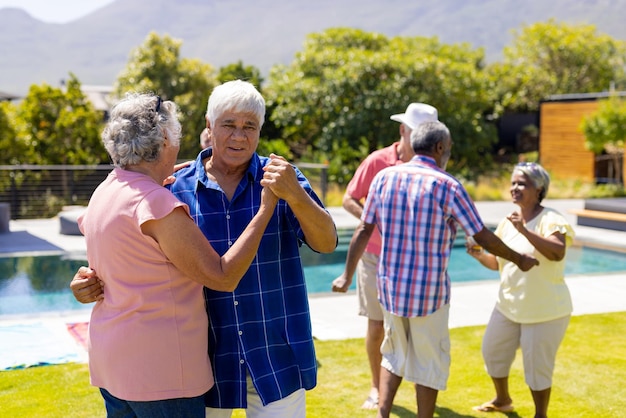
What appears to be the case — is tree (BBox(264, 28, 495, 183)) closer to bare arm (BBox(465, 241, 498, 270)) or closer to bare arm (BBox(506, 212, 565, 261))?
bare arm (BBox(465, 241, 498, 270))

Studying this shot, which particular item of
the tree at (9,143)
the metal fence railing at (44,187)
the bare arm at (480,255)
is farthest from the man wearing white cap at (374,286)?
the tree at (9,143)

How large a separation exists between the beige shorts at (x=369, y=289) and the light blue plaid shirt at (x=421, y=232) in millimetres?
814

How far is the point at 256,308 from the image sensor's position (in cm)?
260

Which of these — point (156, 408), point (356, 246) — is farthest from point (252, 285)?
point (356, 246)

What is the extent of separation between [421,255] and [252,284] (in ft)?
4.37

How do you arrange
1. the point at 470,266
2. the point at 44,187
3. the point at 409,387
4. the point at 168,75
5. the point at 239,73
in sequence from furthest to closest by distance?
the point at 239,73
the point at 168,75
the point at 44,187
the point at 470,266
the point at 409,387

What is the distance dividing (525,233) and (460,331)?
2.45 metres

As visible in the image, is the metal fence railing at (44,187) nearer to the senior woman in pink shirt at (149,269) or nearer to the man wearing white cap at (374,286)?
the man wearing white cap at (374,286)

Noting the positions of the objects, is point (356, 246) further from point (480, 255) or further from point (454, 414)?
point (454, 414)

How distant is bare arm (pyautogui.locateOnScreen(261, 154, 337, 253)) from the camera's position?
7.89 feet

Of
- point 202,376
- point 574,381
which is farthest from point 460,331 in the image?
point 202,376

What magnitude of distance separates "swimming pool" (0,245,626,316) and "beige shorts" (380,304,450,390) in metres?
4.71

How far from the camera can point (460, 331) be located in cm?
623

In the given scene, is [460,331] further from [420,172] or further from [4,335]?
[4,335]
